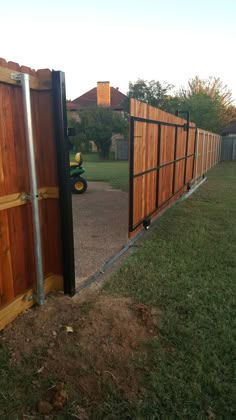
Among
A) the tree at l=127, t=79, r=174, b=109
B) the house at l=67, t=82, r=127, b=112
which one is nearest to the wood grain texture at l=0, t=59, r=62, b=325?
the tree at l=127, t=79, r=174, b=109

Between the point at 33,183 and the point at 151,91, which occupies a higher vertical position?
the point at 151,91

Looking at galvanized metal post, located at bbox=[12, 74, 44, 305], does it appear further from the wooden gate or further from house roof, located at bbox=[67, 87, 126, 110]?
house roof, located at bbox=[67, 87, 126, 110]

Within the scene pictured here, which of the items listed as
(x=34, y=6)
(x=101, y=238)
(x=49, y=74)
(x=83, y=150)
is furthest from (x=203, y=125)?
(x=49, y=74)

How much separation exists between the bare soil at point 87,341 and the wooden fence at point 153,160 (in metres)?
1.84

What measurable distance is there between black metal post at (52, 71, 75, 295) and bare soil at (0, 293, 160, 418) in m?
0.28

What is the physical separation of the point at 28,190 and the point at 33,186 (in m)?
0.09

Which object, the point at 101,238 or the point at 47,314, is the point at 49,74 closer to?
the point at 47,314

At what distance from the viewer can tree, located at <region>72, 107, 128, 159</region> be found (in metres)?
25.0

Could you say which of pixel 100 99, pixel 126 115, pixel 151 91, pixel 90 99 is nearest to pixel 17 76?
pixel 126 115

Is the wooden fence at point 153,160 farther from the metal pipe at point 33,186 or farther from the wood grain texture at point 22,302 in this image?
the metal pipe at point 33,186

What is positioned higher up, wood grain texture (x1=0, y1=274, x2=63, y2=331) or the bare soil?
wood grain texture (x1=0, y1=274, x2=63, y2=331)

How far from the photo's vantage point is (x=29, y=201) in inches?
98.4

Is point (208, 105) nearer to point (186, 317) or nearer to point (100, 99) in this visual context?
point (100, 99)

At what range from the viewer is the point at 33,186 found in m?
2.43
